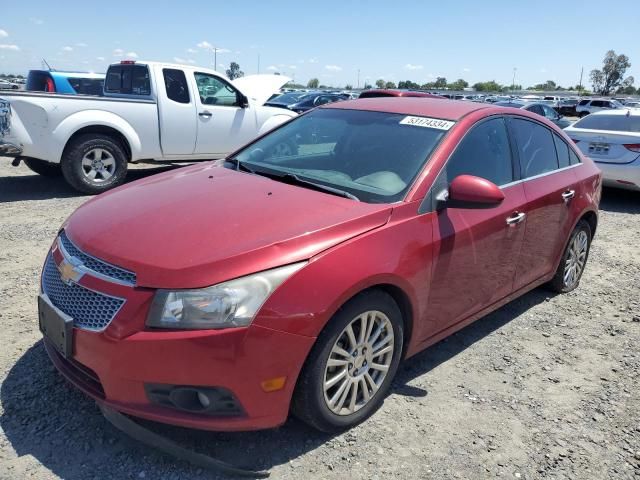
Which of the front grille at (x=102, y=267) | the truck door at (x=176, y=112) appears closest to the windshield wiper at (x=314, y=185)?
the front grille at (x=102, y=267)

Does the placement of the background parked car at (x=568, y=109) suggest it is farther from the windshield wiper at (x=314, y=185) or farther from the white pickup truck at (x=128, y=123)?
the windshield wiper at (x=314, y=185)

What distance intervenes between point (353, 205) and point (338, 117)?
1.27 m

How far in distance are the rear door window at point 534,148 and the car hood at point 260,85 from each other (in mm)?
6521

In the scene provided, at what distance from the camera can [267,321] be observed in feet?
7.43

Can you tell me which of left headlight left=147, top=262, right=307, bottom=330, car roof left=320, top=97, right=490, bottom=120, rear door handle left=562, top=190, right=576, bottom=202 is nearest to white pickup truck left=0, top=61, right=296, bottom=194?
car roof left=320, top=97, right=490, bottom=120

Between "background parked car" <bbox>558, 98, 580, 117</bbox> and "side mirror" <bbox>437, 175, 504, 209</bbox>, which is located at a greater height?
"background parked car" <bbox>558, 98, 580, 117</bbox>

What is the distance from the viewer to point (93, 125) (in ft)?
25.1

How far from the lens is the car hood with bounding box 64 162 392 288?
2338 millimetres

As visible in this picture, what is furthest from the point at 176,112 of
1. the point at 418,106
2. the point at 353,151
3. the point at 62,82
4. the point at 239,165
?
the point at 353,151

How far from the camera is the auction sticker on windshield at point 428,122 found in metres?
3.39

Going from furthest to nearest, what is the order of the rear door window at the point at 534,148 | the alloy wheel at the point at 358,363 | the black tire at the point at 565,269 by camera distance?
the black tire at the point at 565,269 < the rear door window at the point at 534,148 < the alloy wheel at the point at 358,363

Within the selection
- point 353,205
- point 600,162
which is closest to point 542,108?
point 600,162

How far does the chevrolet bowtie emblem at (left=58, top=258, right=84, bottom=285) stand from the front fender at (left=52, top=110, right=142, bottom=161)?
17.7 feet

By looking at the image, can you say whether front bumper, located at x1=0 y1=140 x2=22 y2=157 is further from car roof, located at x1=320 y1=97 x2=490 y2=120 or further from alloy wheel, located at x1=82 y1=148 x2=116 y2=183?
car roof, located at x1=320 y1=97 x2=490 y2=120
